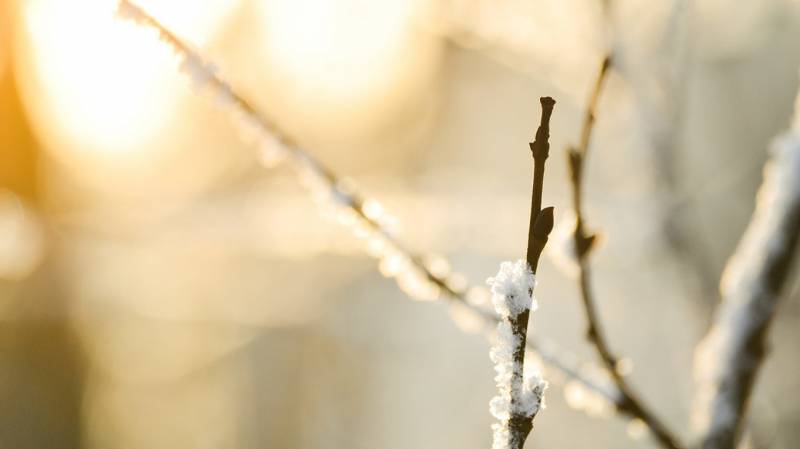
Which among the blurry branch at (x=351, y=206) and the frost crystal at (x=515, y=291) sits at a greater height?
the blurry branch at (x=351, y=206)

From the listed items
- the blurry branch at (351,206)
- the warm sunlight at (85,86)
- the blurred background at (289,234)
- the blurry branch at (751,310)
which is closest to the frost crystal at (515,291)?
the blurry branch at (351,206)

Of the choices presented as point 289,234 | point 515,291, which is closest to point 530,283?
point 515,291

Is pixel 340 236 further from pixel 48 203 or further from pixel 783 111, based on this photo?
pixel 48 203

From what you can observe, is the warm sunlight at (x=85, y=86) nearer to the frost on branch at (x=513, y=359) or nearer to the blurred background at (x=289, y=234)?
the blurred background at (x=289, y=234)

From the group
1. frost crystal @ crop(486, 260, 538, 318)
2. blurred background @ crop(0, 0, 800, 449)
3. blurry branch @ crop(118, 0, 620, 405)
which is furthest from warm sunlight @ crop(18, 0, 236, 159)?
frost crystal @ crop(486, 260, 538, 318)

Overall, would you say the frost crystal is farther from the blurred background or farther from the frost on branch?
the blurred background

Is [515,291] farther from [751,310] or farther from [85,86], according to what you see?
[85,86]

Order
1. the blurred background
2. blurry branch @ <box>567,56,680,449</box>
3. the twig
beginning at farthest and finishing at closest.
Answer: the blurred background
blurry branch @ <box>567,56,680,449</box>
the twig

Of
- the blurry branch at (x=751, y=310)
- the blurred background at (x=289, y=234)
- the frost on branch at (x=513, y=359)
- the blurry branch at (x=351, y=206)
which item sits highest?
Result: the blurred background at (x=289, y=234)
